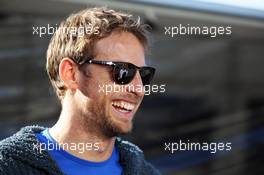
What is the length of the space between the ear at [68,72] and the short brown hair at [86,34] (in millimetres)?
12

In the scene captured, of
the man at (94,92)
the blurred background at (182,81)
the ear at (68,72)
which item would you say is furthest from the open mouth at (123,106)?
the blurred background at (182,81)

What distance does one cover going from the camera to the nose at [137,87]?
1373mm

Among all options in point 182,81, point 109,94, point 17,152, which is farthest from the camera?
point 182,81

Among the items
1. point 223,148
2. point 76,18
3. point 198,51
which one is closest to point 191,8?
point 198,51

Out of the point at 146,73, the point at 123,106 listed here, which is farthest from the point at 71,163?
the point at 146,73

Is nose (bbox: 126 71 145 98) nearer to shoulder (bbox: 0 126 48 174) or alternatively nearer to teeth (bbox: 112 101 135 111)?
teeth (bbox: 112 101 135 111)

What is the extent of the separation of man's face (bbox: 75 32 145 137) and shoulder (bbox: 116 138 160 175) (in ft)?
0.34

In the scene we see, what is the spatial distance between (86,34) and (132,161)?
0.31m

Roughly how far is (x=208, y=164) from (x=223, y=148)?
38cm

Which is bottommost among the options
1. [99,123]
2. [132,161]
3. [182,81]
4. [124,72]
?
[182,81]

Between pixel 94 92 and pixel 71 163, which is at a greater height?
pixel 94 92

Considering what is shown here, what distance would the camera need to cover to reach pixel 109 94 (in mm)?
1345

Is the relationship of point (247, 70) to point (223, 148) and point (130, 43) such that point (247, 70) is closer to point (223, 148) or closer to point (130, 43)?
point (223, 148)

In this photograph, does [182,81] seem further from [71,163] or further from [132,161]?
[71,163]
